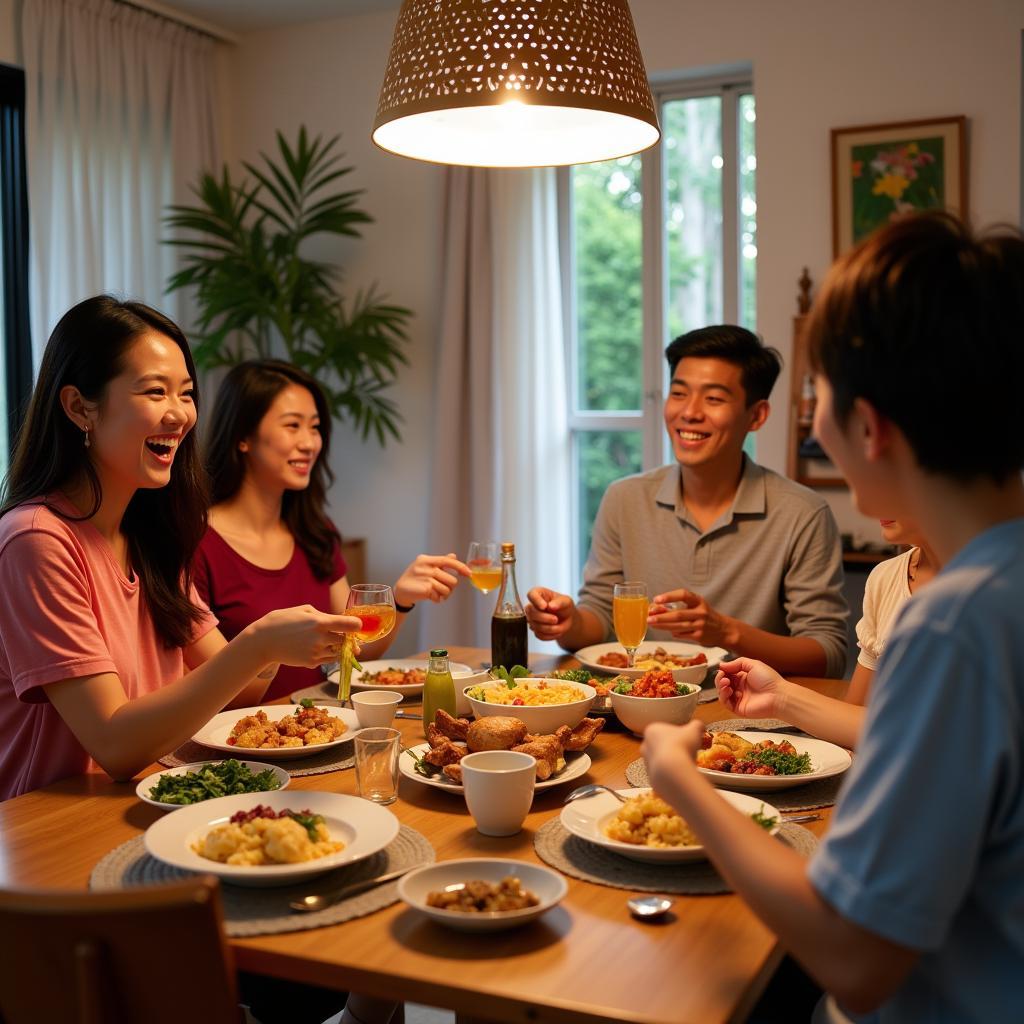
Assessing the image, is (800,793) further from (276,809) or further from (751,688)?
(276,809)

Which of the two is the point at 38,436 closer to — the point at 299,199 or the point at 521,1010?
the point at 521,1010

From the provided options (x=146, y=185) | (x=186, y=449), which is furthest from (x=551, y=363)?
(x=186, y=449)

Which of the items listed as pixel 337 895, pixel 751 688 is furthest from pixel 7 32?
pixel 337 895

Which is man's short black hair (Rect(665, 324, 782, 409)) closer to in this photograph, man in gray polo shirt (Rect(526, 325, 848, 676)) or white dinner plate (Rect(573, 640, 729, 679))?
man in gray polo shirt (Rect(526, 325, 848, 676))

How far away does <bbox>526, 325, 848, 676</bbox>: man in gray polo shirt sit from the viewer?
272cm

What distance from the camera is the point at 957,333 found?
963 millimetres

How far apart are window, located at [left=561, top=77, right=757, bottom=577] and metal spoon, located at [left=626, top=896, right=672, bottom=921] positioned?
3.43 m

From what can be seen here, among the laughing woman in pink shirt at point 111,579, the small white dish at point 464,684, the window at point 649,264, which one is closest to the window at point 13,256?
the window at point 649,264

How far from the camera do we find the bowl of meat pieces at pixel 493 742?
1.63 metres

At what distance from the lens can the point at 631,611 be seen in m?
2.12

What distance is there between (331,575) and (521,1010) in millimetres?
→ 1957

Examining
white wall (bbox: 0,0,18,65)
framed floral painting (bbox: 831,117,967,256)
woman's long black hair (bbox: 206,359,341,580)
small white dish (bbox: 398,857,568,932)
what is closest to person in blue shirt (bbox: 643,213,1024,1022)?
small white dish (bbox: 398,857,568,932)

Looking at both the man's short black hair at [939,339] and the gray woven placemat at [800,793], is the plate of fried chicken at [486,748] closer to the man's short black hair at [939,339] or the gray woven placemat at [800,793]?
the gray woven placemat at [800,793]

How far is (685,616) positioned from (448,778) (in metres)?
0.81
